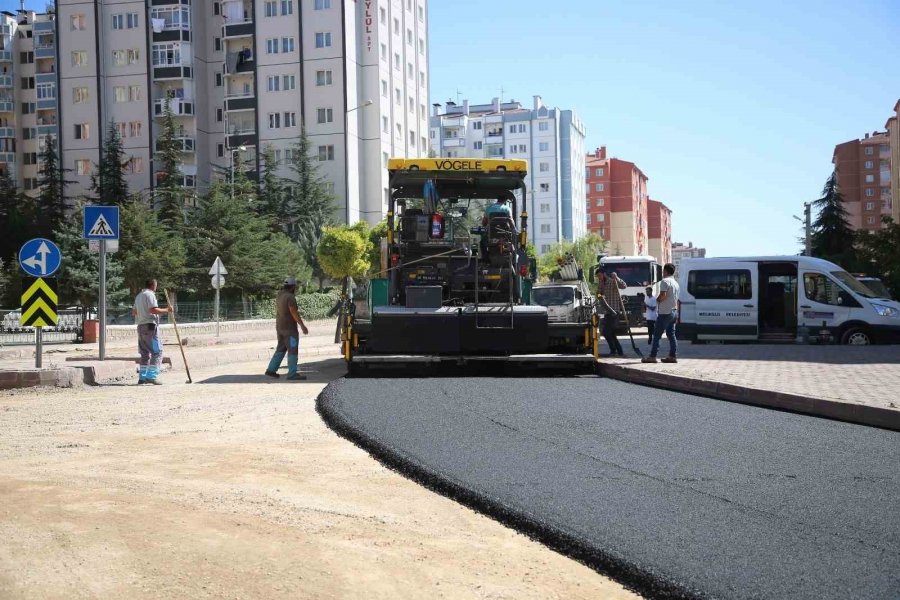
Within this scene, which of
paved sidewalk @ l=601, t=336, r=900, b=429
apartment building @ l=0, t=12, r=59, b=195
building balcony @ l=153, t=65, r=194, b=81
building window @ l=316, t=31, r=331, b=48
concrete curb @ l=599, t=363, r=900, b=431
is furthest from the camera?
apartment building @ l=0, t=12, r=59, b=195

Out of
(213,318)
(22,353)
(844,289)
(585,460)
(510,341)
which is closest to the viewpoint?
(585,460)

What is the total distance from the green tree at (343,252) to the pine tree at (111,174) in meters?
15.1

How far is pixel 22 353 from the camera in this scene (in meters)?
→ 22.6

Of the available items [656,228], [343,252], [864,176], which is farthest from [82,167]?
[656,228]

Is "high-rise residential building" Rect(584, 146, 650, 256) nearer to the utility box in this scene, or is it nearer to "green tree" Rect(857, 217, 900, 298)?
"green tree" Rect(857, 217, 900, 298)

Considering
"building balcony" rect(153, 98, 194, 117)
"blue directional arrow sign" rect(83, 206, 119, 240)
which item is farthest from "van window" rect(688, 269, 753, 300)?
"building balcony" rect(153, 98, 194, 117)

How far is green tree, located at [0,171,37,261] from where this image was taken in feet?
189

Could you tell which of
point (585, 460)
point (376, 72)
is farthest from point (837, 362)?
point (376, 72)

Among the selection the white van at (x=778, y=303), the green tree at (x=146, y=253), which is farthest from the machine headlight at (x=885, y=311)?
the green tree at (x=146, y=253)

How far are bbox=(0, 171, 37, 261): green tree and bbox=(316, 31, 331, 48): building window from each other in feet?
70.4

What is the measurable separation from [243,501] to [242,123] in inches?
2525

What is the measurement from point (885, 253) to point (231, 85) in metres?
49.1

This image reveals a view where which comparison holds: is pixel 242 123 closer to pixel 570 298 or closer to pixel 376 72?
pixel 376 72

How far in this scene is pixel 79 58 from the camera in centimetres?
6638
